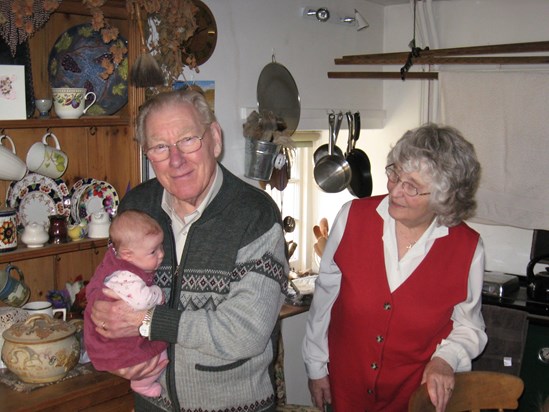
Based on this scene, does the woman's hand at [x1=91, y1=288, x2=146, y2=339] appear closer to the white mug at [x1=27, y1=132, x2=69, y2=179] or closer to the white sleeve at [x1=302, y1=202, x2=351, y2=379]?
the white sleeve at [x1=302, y1=202, x2=351, y2=379]

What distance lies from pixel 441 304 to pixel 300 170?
6.11ft

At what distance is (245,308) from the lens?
151 cm

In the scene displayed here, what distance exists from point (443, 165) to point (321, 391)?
2.71ft

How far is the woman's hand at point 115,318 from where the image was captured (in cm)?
156

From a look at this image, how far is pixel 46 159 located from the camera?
94.1 inches

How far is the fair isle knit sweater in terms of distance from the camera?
4.93 ft

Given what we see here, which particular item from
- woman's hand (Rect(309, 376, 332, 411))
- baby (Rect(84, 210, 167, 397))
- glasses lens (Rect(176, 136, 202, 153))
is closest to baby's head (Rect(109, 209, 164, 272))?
baby (Rect(84, 210, 167, 397))

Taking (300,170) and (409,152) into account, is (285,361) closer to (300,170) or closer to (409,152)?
(300,170)

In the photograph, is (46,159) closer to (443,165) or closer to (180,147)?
(180,147)

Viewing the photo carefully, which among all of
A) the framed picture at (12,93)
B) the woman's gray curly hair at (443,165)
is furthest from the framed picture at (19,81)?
the woman's gray curly hair at (443,165)

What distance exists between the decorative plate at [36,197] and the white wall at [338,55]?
2.42ft

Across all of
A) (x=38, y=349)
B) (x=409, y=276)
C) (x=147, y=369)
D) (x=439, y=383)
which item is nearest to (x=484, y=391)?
(x=439, y=383)

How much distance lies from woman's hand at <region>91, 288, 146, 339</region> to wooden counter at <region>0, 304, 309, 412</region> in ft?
1.95

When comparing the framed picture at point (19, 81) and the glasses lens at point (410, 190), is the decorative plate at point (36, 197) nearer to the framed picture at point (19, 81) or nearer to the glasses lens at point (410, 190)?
the framed picture at point (19, 81)
